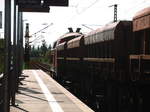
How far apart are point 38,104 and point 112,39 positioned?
468 centimetres

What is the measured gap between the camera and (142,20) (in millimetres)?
12781

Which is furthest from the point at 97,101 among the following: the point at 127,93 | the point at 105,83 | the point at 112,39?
the point at 127,93

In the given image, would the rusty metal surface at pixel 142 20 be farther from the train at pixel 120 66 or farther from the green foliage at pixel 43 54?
the green foliage at pixel 43 54

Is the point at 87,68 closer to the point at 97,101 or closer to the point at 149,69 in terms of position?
the point at 97,101

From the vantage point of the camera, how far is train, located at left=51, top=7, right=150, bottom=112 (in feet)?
41.0

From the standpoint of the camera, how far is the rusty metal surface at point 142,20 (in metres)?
12.3

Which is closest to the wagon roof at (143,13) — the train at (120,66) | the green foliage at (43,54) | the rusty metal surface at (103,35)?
the train at (120,66)

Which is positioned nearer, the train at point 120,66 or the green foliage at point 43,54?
the train at point 120,66

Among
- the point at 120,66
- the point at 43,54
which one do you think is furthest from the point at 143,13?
the point at 43,54

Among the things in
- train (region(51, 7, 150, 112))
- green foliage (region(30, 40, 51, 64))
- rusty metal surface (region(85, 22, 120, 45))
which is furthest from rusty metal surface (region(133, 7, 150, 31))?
green foliage (region(30, 40, 51, 64))

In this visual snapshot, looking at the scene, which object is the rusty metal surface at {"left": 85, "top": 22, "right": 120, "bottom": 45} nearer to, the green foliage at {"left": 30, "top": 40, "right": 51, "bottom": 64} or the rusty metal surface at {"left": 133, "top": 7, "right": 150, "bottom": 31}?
the rusty metal surface at {"left": 133, "top": 7, "right": 150, "bottom": 31}

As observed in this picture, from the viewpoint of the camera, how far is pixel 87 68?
74.5ft

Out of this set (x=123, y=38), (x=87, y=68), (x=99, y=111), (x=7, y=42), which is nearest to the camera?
(x=7, y=42)

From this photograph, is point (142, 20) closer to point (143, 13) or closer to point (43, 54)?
point (143, 13)
